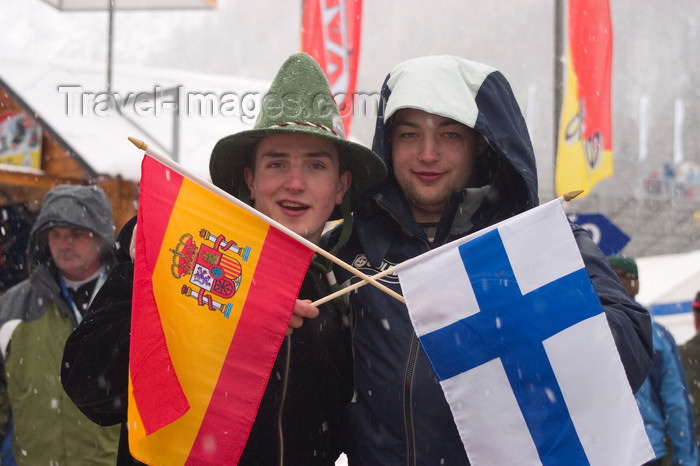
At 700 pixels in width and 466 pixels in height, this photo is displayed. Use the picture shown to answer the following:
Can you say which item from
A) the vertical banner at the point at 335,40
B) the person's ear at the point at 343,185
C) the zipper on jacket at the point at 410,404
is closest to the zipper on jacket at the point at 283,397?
the zipper on jacket at the point at 410,404

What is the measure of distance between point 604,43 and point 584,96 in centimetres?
54

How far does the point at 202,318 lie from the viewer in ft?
7.52

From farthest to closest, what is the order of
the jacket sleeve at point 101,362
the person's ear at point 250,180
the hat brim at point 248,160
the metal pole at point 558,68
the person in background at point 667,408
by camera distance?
1. the metal pole at point 558,68
2. the person in background at point 667,408
3. the person's ear at point 250,180
4. the hat brim at point 248,160
5. the jacket sleeve at point 101,362

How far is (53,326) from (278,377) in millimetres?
1970

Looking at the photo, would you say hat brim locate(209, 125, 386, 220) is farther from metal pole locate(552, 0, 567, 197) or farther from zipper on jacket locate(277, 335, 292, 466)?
metal pole locate(552, 0, 567, 197)

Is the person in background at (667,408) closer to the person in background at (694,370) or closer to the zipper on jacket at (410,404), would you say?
the person in background at (694,370)

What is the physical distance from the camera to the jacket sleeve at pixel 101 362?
92.7 inches

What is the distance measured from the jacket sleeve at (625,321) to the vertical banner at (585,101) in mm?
3807

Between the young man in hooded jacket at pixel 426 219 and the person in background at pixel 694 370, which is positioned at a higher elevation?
the young man in hooded jacket at pixel 426 219

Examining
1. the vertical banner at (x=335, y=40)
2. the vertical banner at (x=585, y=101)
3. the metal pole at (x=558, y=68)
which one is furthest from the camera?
the metal pole at (x=558, y=68)

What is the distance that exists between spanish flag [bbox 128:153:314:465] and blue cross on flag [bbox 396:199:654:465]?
0.43 m

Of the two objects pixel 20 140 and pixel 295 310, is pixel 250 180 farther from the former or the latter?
pixel 20 140

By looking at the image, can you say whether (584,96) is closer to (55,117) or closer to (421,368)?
(421,368)

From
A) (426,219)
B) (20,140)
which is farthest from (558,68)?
(426,219)
